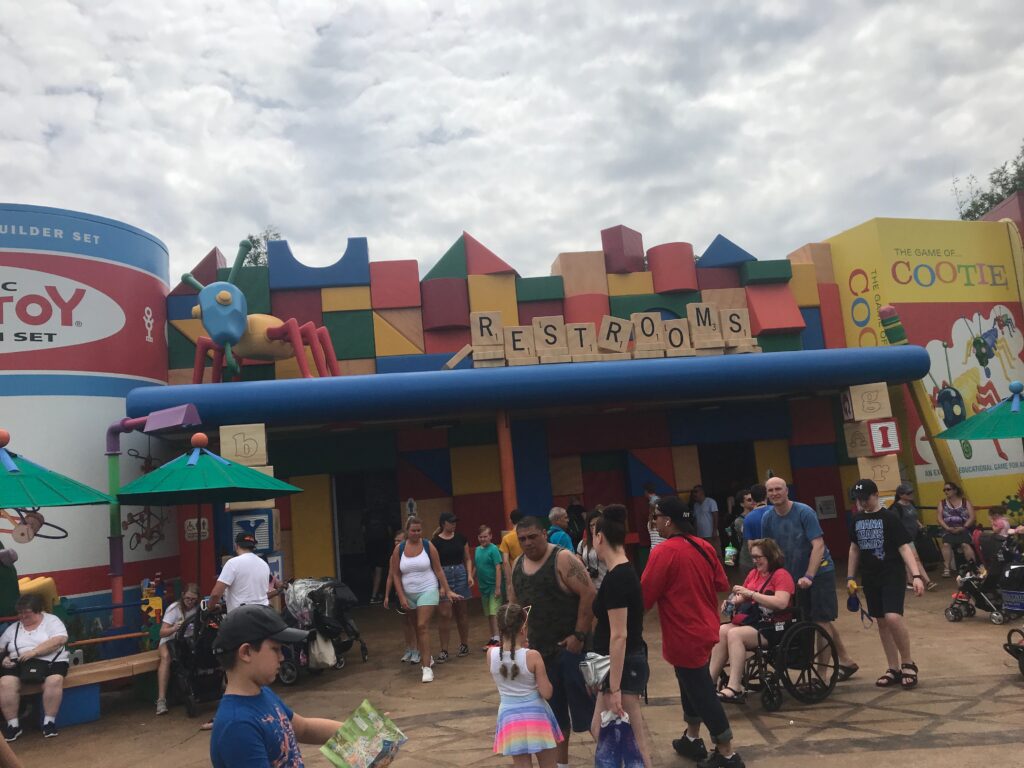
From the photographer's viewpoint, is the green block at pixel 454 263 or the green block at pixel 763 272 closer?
the green block at pixel 454 263

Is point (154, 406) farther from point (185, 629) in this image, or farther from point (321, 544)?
point (321, 544)

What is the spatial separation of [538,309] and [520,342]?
1.94 meters

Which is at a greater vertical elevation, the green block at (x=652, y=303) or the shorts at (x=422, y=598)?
the green block at (x=652, y=303)

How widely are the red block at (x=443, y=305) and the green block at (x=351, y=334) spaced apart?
1.00m

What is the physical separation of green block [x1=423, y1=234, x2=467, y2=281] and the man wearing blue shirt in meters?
8.56

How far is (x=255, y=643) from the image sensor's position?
2.38 meters

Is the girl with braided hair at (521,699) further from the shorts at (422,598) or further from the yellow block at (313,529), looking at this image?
the yellow block at (313,529)

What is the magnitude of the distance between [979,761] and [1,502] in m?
7.41

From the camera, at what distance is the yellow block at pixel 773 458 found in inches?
559

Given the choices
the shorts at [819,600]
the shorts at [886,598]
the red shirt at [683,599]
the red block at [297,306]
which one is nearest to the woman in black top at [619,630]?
the red shirt at [683,599]

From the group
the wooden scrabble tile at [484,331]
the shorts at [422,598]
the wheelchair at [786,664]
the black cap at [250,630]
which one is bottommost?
the wheelchair at [786,664]

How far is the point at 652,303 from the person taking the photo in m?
14.1

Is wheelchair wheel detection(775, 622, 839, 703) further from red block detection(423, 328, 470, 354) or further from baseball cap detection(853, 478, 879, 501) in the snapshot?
red block detection(423, 328, 470, 354)

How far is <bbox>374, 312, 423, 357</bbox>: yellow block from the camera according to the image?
43.4 feet
